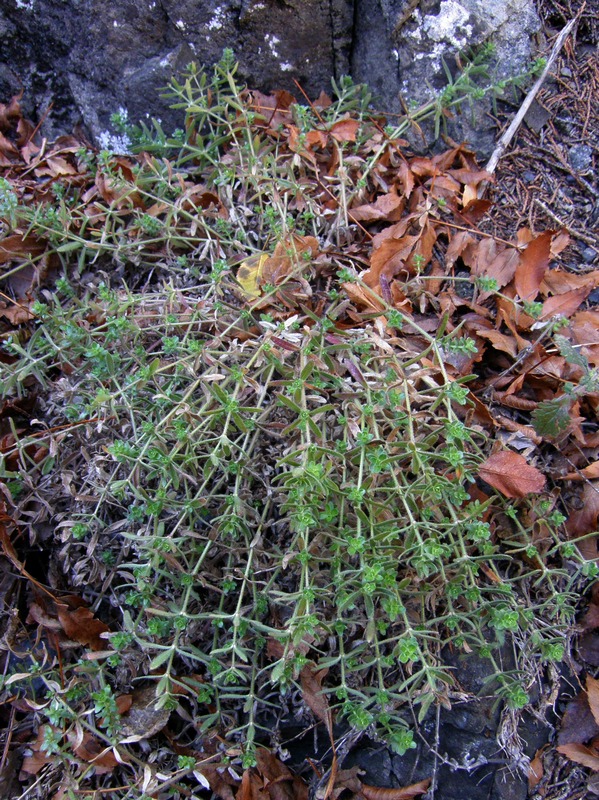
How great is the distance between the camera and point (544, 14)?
339cm

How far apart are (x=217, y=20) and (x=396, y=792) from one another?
3.68 metres

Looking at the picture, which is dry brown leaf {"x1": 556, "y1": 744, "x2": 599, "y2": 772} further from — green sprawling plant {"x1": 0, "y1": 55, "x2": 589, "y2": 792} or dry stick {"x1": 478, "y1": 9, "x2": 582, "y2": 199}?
dry stick {"x1": 478, "y1": 9, "x2": 582, "y2": 199}

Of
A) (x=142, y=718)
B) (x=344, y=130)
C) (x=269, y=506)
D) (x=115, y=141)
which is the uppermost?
(x=344, y=130)

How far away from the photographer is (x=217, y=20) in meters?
3.36

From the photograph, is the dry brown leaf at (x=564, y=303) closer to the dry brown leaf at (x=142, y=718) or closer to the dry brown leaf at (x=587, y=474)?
the dry brown leaf at (x=587, y=474)

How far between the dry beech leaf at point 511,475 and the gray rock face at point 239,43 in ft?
5.99

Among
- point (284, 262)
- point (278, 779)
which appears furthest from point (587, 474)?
point (278, 779)

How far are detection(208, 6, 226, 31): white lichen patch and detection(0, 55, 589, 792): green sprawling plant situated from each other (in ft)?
3.24

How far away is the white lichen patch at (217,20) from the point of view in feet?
11.0

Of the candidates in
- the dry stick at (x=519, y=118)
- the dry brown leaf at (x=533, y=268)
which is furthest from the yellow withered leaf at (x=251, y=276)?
the dry stick at (x=519, y=118)

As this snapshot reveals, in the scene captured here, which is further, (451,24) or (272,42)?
(272,42)

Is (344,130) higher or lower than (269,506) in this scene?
higher

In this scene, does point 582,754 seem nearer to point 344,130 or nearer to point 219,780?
point 219,780

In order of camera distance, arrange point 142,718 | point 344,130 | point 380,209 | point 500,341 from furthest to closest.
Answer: point 344,130 < point 380,209 < point 500,341 < point 142,718
